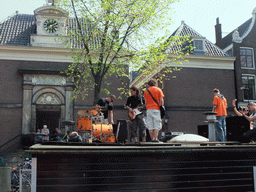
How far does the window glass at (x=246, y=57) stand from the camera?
2439 cm

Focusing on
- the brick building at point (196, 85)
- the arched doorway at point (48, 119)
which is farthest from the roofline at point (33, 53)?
the brick building at point (196, 85)

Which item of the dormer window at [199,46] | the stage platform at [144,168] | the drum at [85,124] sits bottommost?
the stage platform at [144,168]

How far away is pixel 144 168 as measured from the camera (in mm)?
4117

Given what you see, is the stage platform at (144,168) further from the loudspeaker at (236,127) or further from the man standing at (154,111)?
the loudspeaker at (236,127)

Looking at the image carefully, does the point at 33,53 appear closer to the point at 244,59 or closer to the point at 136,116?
the point at 136,116

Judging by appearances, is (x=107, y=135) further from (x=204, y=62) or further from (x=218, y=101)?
(x=204, y=62)

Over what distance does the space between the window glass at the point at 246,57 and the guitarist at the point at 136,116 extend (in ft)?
60.8

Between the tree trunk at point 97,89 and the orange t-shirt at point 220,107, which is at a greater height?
the tree trunk at point 97,89

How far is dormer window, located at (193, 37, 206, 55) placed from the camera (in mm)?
23844

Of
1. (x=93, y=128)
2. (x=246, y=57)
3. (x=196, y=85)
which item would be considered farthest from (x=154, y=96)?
(x=246, y=57)

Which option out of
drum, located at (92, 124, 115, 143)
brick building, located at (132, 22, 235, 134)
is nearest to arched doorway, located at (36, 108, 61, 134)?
brick building, located at (132, 22, 235, 134)

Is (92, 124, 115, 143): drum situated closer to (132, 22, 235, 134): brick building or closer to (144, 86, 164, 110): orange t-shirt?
(144, 86, 164, 110): orange t-shirt

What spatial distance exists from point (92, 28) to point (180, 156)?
37.2 ft

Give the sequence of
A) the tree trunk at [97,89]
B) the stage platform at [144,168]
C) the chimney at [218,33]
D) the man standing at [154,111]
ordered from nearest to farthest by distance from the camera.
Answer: the stage platform at [144,168], the man standing at [154,111], the tree trunk at [97,89], the chimney at [218,33]
